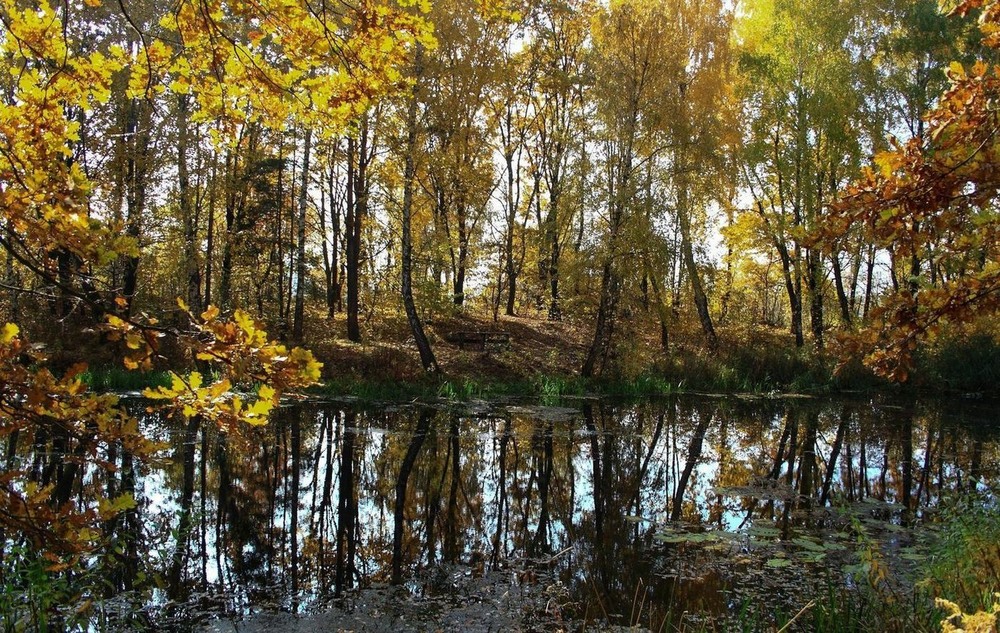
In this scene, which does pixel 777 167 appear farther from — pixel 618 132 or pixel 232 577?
pixel 232 577

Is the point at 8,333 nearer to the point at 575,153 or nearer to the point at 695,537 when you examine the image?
the point at 695,537

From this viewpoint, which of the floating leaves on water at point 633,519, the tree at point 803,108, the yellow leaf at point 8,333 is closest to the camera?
the yellow leaf at point 8,333

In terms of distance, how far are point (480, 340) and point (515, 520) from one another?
11.2 m

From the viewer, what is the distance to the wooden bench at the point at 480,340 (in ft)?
54.7

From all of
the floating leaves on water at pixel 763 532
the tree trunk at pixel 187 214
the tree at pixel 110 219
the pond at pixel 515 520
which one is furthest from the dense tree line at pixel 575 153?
the tree at pixel 110 219

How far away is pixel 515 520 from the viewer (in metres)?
5.88

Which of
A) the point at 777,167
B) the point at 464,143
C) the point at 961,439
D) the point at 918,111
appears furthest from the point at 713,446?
the point at 918,111

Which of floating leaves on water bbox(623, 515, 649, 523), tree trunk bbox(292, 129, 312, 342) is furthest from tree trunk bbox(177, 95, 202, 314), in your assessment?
floating leaves on water bbox(623, 515, 649, 523)

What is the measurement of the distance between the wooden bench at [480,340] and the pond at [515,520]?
5.78 meters

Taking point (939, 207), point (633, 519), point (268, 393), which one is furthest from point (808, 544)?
point (268, 393)

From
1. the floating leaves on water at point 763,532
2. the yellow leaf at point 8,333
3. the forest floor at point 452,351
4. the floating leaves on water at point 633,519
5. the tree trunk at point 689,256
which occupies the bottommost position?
the floating leaves on water at point 763,532

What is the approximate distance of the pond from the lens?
3.96 meters

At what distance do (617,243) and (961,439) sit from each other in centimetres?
692

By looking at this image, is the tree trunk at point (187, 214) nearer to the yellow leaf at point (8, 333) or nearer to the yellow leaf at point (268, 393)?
the yellow leaf at point (8, 333)
